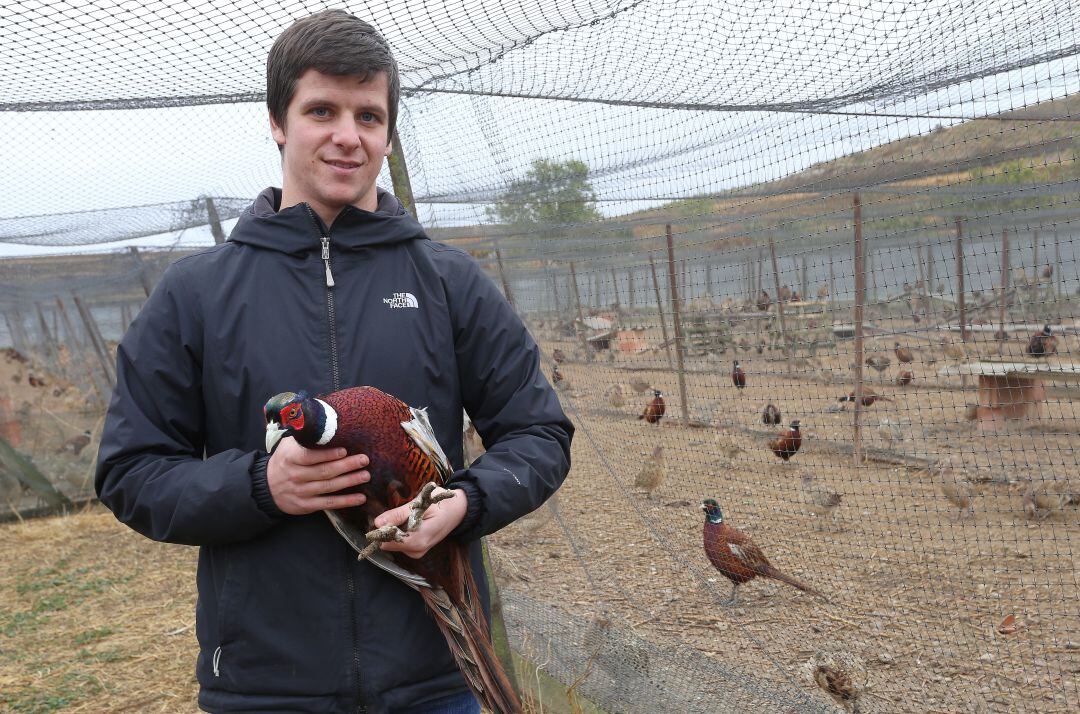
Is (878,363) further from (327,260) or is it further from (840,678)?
(327,260)

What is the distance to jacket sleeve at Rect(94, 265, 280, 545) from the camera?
1.36 m

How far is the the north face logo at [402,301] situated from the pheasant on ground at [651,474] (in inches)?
227

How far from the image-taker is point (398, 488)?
1.50m

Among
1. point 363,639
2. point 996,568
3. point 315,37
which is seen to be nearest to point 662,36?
point 315,37

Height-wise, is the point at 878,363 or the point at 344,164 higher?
the point at 344,164

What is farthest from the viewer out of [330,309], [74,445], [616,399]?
[616,399]

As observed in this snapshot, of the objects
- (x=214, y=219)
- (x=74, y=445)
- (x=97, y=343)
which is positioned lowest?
(x=74, y=445)

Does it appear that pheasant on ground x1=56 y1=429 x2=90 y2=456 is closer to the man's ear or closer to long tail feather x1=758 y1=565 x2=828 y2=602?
long tail feather x1=758 y1=565 x2=828 y2=602

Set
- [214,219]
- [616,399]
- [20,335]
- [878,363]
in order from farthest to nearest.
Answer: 1. [20,335]
2. [878,363]
3. [616,399]
4. [214,219]

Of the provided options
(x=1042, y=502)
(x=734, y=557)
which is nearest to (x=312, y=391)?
(x=734, y=557)

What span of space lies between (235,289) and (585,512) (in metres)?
5.56

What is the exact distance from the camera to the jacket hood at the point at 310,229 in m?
1.57

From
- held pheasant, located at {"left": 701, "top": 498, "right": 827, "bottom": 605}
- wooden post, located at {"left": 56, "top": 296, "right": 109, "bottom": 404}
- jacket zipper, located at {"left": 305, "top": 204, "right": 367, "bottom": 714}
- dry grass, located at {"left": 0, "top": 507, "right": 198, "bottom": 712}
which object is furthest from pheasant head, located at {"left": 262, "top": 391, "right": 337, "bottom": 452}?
wooden post, located at {"left": 56, "top": 296, "right": 109, "bottom": 404}

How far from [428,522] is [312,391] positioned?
35 centimetres
